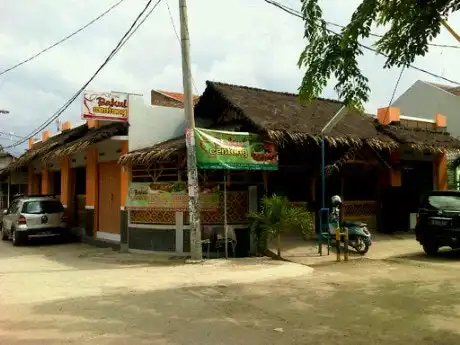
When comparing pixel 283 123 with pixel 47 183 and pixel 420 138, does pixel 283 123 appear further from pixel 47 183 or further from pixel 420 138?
pixel 47 183

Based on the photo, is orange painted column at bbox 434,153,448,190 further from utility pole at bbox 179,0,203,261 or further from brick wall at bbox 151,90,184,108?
utility pole at bbox 179,0,203,261

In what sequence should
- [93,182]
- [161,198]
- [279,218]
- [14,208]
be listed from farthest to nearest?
[14,208], [93,182], [161,198], [279,218]

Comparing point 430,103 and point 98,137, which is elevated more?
point 430,103

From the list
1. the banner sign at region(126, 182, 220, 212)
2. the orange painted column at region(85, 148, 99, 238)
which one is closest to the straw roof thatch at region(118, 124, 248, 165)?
the banner sign at region(126, 182, 220, 212)

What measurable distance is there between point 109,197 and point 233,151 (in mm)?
5641

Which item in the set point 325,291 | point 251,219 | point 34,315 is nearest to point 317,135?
point 251,219

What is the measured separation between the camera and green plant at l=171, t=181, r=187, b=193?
1219cm

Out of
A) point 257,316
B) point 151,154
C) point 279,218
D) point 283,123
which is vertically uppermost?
point 283,123

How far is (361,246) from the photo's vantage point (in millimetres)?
12117

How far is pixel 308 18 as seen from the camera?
6203 mm

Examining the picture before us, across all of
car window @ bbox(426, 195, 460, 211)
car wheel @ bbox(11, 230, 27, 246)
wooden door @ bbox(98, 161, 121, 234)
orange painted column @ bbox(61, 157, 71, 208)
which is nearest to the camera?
car window @ bbox(426, 195, 460, 211)

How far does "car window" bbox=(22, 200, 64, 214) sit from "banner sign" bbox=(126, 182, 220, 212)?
441 cm

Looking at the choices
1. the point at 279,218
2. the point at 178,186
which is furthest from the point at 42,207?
the point at 279,218

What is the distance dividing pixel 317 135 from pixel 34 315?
8390mm
